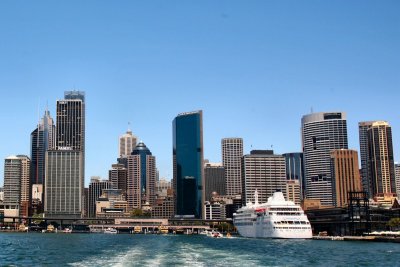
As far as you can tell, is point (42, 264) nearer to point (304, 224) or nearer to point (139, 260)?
point (139, 260)

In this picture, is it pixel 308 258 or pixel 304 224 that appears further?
pixel 304 224

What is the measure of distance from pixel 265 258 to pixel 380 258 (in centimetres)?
1850

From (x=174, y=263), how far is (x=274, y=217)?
107 m

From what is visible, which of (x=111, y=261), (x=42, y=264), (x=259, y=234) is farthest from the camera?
(x=259, y=234)

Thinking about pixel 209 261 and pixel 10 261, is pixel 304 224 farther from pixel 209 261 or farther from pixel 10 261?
pixel 10 261

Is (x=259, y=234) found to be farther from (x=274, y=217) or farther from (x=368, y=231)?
(x=368, y=231)

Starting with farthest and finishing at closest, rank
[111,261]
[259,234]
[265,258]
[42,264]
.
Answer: [259,234] < [265,258] < [111,261] < [42,264]

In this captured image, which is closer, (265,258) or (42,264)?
(42,264)

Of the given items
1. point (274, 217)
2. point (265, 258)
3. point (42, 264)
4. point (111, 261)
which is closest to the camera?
point (42, 264)

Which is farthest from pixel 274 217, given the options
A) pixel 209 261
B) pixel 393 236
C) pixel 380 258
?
pixel 209 261

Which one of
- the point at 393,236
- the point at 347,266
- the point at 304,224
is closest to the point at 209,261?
the point at 347,266

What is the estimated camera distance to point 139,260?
3147 inches

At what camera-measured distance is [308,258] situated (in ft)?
290

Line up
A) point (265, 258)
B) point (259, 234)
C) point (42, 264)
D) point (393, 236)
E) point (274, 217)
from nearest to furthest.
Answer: point (42, 264) → point (265, 258) → point (393, 236) → point (274, 217) → point (259, 234)
